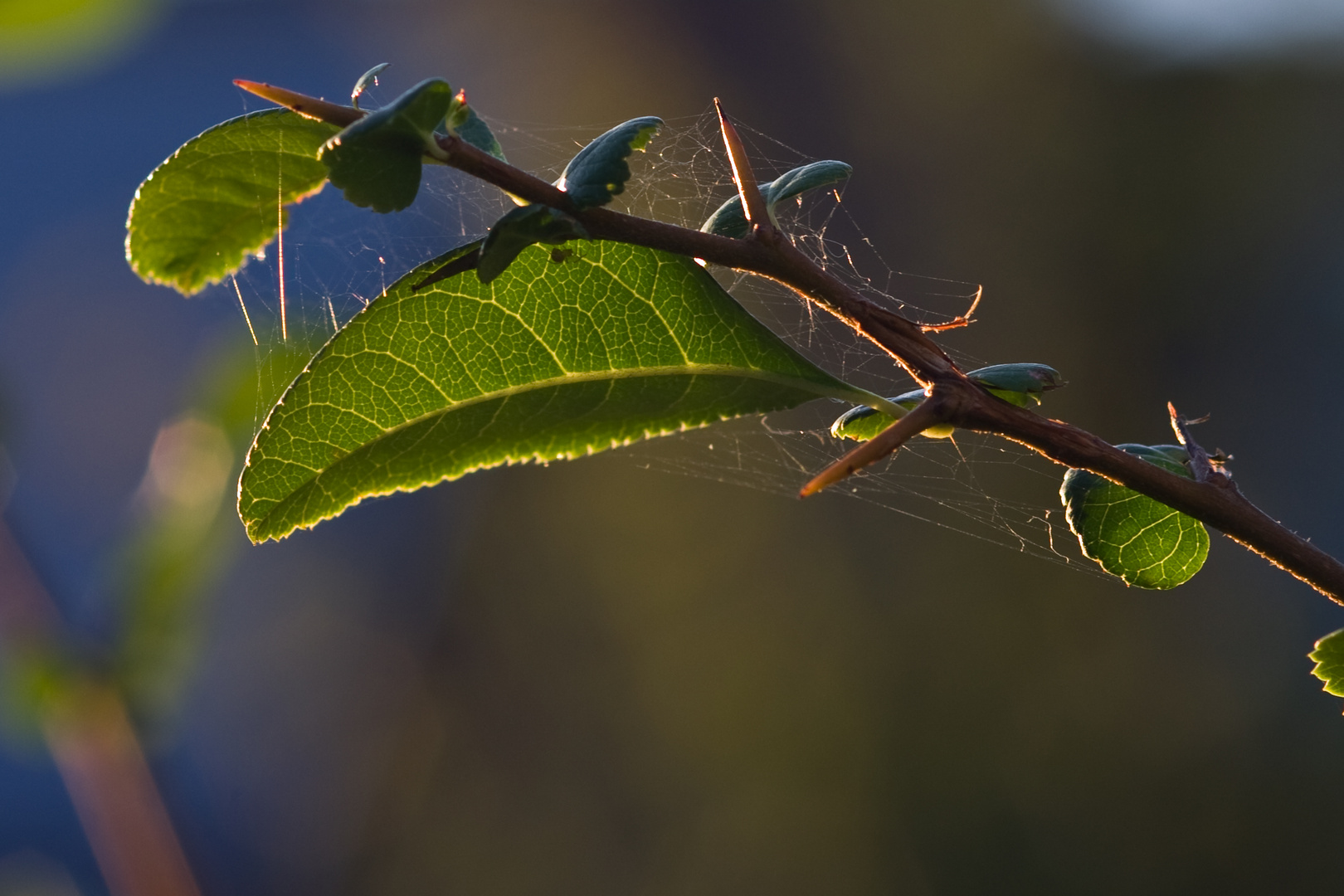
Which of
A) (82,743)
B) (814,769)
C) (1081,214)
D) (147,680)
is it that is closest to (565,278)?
(147,680)

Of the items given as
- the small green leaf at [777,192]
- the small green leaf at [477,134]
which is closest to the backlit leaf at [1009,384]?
the small green leaf at [777,192]

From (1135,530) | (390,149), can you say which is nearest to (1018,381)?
(1135,530)

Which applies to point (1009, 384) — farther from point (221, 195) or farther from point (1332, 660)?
point (221, 195)

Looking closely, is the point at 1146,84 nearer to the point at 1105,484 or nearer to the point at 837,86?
the point at 837,86

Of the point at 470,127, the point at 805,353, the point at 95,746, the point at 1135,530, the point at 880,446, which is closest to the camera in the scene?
the point at 880,446

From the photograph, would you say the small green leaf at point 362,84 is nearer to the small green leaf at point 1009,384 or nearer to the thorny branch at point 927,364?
the thorny branch at point 927,364

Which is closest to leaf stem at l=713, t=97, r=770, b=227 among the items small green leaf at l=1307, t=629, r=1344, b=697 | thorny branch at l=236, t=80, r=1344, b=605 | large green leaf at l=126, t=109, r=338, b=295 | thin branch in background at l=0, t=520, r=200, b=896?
thorny branch at l=236, t=80, r=1344, b=605

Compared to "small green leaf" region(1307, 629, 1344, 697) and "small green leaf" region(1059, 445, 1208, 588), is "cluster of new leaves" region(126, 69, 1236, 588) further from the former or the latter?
"small green leaf" region(1307, 629, 1344, 697)
